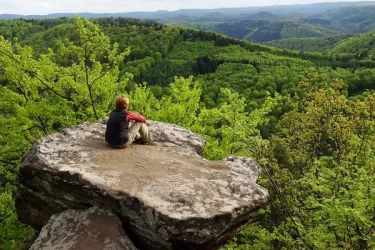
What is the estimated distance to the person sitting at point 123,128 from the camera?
1434 centimetres

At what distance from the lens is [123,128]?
14555 millimetres

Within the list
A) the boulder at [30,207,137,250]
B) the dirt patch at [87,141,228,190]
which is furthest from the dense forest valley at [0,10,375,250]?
the boulder at [30,207,137,250]

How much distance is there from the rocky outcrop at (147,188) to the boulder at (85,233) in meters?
0.33

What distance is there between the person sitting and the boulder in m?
3.07


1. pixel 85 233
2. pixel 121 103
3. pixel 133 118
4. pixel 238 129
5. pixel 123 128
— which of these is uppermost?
pixel 121 103

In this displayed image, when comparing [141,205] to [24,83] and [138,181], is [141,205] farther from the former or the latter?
[24,83]

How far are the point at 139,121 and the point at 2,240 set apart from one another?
11.5m

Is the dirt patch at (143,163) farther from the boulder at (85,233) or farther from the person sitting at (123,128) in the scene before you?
the boulder at (85,233)

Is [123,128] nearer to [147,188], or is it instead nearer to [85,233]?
[147,188]

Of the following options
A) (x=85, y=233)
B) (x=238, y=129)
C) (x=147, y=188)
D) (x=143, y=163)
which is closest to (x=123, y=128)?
(x=143, y=163)

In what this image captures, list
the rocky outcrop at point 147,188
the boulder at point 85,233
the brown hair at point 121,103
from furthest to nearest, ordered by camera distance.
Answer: the brown hair at point 121,103 → the boulder at point 85,233 → the rocky outcrop at point 147,188

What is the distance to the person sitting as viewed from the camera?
47.1ft

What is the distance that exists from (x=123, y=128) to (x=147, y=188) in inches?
147

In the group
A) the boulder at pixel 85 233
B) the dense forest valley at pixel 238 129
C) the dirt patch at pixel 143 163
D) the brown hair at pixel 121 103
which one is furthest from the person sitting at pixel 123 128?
the dense forest valley at pixel 238 129
